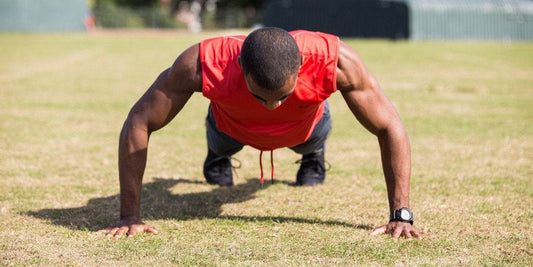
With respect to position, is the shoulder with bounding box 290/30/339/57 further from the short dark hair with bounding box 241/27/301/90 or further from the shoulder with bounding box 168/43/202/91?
the shoulder with bounding box 168/43/202/91

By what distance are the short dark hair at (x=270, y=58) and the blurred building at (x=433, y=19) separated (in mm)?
33358

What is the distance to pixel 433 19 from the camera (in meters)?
35.8

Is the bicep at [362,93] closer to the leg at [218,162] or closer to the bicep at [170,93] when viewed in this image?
the bicep at [170,93]

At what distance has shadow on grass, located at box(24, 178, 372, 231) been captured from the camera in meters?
4.24

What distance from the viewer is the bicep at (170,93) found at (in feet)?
11.9

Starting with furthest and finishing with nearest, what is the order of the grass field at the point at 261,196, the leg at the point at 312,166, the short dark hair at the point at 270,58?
the leg at the point at 312,166, the grass field at the point at 261,196, the short dark hair at the point at 270,58

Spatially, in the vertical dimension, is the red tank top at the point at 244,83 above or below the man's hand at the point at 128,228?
above

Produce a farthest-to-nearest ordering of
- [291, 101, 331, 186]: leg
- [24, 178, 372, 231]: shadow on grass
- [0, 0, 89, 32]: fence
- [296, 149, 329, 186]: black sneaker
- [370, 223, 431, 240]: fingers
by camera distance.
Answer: [0, 0, 89, 32]: fence
[296, 149, 329, 186]: black sneaker
[291, 101, 331, 186]: leg
[24, 178, 372, 231]: shadow on grass
[370, 223, 431, 240]: fingers

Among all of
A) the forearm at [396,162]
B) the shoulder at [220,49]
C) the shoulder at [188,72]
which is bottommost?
the forearm at [396,162]

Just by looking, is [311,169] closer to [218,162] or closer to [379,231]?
[218,162]

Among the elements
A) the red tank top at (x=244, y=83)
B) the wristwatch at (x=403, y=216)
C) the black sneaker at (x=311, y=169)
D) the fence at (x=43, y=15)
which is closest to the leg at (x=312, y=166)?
the black sneaker at (x=311, y=169)

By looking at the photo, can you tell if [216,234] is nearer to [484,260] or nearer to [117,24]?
[484,260]

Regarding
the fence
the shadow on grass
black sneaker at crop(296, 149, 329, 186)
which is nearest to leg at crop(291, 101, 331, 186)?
black sneaker at crop(296, 149, 329, 186)

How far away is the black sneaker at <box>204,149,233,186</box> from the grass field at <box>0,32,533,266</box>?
0.11 m
